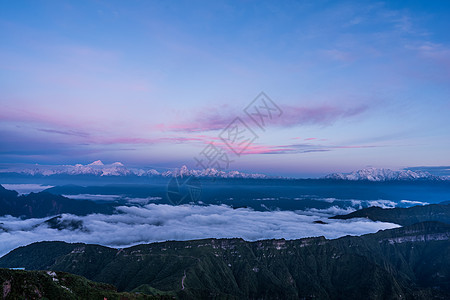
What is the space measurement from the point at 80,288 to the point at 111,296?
57.2 ft

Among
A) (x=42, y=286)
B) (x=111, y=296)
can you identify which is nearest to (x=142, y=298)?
(x=111, y=296)

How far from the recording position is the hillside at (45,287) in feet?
345

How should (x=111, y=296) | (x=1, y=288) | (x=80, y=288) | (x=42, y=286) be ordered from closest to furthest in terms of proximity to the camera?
(x=1, y=288) < (x=42, y=286) < (x=80, y=288) < (x=111, y=296)

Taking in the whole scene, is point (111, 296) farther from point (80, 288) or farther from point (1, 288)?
point (1, 288)

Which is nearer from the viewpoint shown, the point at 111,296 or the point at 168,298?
the point at 111,296

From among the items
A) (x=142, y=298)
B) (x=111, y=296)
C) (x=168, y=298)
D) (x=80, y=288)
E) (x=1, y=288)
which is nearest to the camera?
(x=1, y=288)

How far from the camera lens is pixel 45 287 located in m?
114

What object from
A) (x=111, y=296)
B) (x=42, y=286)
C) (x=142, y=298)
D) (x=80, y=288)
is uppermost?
(x=42, y=286)

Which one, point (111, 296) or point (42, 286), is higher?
point (42, 286)

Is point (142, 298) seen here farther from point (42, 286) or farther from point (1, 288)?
point (1, 288)

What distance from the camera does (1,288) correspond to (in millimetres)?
102750

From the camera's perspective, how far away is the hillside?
105125 millimetres

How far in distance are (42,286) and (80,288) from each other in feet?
64.5

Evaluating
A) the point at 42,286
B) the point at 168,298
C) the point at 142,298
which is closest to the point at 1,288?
the point at 42,286
